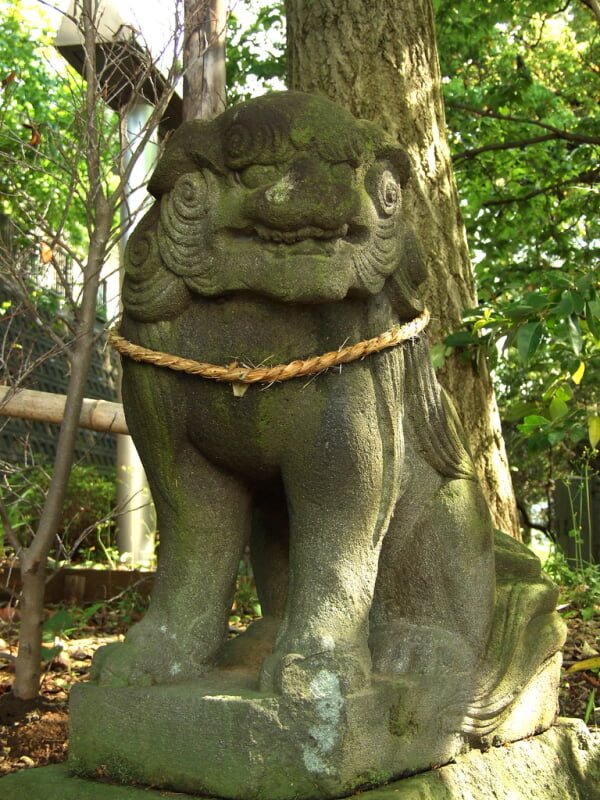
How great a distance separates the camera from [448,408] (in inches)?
86.4

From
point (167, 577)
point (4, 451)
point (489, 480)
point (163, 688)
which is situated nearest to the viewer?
point (163, 688)

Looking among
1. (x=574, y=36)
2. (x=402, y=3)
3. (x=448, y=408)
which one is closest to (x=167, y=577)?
(x=448, y=408)

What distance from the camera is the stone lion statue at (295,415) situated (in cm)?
181

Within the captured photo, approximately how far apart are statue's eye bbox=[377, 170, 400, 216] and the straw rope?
10.5 inches

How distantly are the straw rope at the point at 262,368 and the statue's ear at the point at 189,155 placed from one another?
36cm

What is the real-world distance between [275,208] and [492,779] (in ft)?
4.38

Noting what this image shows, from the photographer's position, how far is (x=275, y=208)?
176cm

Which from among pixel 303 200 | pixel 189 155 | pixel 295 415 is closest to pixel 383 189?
pixel 303 200

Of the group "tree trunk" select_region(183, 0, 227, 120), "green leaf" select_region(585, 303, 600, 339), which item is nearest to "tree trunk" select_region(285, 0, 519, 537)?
"tree trunk" select_region(183, 0, 227, 120)

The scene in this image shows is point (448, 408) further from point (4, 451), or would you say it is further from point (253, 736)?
point (4, 451)

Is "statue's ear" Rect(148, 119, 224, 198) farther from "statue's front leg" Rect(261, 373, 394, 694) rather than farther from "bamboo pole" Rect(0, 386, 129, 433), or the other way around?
"bamboo pole" Rect(0, 386, 129, 433)

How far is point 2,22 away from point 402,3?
8399 millimetres

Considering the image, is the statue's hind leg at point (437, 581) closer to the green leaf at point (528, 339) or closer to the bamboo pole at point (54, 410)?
the green leaf at point (528, 339)

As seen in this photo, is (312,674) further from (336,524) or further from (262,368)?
(262,368)
